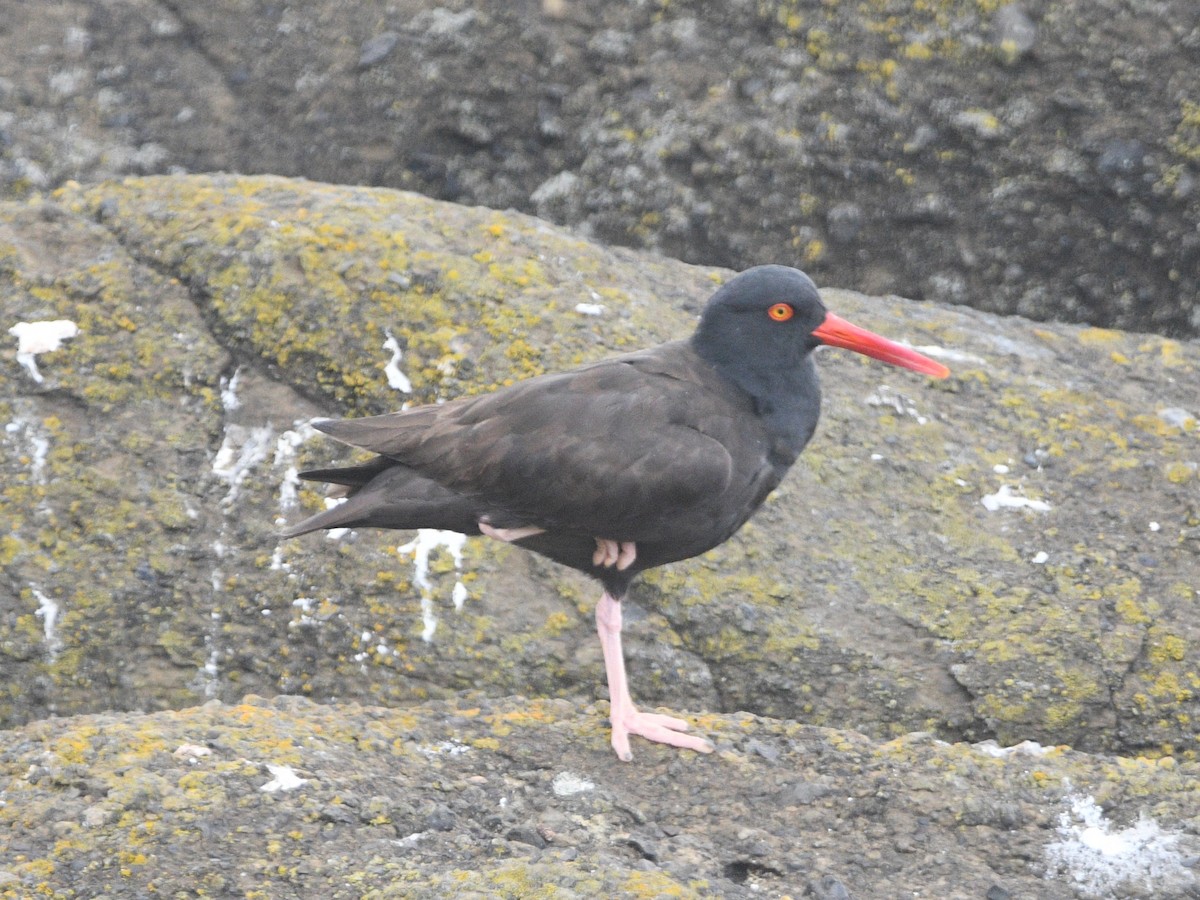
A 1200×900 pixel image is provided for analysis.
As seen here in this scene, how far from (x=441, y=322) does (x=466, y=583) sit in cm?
130

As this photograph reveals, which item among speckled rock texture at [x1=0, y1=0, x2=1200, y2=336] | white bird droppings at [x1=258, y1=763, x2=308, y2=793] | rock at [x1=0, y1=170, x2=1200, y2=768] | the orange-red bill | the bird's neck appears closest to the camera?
white bird droppings at [x1=258, y1=763, x2=308, y2=793]

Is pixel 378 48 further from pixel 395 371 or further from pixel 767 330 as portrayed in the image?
pixel 767 330

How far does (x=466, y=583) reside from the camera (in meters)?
5.71

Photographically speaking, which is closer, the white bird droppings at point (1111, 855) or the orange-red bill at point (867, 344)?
the white bird droppings at point (1111, 855)

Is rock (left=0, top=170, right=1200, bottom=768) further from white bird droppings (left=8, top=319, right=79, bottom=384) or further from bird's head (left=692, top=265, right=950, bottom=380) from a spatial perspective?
bird's head (left=692, top=265, right=950, bottom=380)

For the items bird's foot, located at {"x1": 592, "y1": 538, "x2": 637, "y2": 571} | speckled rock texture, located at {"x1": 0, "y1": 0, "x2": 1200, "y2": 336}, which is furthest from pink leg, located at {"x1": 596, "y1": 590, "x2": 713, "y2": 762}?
speckled rock texture, located at {"x1": 0, "y1": 0, "x2": 1200, "y2": 336}

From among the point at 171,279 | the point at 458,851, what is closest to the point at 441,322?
the point at 171,279

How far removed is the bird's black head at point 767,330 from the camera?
5.02 metres

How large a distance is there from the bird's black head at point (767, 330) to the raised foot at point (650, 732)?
1.14 meters

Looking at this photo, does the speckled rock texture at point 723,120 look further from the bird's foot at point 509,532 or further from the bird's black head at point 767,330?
the bird's foot at point 509,532

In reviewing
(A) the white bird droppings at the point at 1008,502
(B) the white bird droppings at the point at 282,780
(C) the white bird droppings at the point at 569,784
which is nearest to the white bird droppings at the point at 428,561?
(C) the white bird droppings at the point at 569,784

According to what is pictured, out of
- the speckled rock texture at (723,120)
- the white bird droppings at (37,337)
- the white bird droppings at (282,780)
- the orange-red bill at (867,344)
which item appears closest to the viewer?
the white bird droppings at (282,780)

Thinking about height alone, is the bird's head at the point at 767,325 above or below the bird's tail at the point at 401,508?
above

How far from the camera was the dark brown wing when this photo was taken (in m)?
4.65
